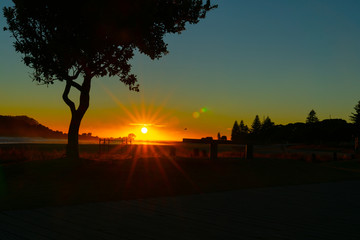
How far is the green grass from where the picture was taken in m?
9.95

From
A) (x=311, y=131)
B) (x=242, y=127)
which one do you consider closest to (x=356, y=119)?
(x=311, y=131)

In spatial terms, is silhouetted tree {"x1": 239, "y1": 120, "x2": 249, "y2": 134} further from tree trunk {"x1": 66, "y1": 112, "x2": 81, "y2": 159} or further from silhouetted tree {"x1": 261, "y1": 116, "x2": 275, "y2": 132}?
tree trunk {"x1": 66, "y1": 112, "x2": 81, "y2": 159}

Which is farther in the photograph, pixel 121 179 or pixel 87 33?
pixel 87 33

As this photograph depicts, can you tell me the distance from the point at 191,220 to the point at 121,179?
6.73 m

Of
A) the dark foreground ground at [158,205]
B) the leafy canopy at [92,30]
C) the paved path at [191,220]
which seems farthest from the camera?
the leafy canopy at [92,30]

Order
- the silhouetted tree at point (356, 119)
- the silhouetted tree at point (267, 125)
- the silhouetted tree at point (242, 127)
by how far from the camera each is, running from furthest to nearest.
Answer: the silhouetted tree at point (242, 127) < the silhouetted tree at point (267, 125) < the silhouetted tree at point (356, 119)

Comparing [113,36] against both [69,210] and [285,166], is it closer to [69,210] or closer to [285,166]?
[69,210]

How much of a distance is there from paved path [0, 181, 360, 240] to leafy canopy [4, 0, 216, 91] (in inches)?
368

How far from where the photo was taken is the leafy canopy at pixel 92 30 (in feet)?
53.2

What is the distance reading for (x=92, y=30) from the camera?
16578 millimetres

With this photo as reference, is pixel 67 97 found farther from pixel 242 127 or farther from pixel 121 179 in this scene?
pixel 242 127

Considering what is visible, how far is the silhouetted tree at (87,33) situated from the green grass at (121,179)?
3.66 m

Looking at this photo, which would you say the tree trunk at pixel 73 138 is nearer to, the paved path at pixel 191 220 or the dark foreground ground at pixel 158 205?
the dark foreground ground at pixel 158 205

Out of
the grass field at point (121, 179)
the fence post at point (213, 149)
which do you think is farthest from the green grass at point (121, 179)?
the fence post at point (213, 149)
